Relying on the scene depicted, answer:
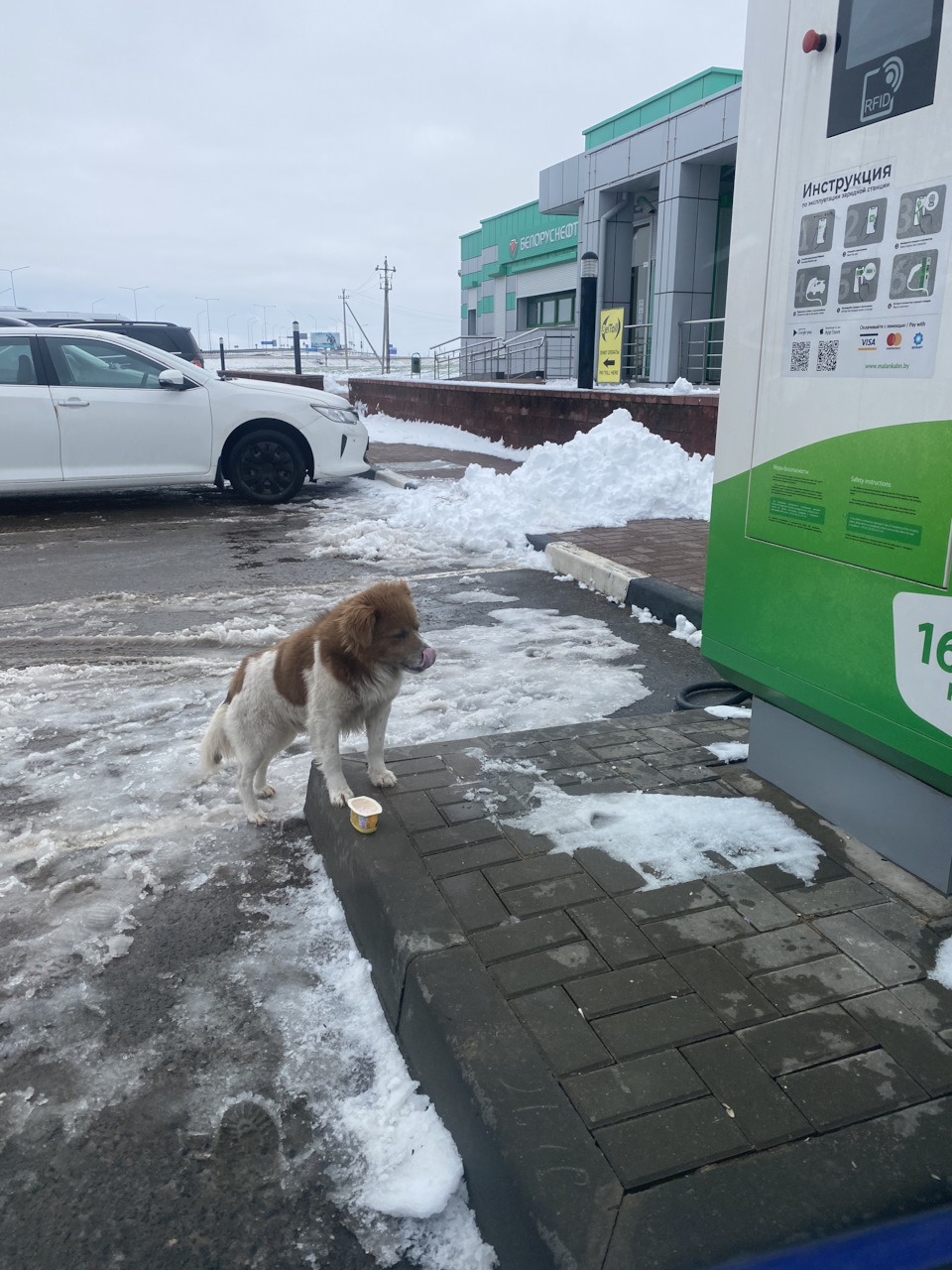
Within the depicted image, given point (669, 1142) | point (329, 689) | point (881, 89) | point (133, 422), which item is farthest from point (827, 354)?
point (133, 422)

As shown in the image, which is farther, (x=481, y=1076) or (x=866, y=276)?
(x=866, y=276)

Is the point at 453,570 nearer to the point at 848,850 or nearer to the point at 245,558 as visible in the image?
the point at 245,558

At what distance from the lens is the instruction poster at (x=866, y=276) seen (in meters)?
2.33

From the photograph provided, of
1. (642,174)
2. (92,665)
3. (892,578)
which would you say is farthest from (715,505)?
(642,174)

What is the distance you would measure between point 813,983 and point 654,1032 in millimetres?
449

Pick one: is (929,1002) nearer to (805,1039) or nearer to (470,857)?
(805,1039)

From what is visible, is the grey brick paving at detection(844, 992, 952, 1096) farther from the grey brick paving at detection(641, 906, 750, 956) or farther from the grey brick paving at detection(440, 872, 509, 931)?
the grey brick paving at detection(440, 872, 509, 931)

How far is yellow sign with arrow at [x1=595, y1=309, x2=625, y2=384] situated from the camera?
16.2 m

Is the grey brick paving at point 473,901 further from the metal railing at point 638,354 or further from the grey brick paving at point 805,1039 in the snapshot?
the metal railing at point 638,354

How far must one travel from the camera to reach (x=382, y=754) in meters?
3.35

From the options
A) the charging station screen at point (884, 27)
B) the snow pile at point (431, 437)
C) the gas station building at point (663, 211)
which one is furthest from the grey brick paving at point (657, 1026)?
the gas station building at point (663, 211)

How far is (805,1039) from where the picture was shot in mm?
2020

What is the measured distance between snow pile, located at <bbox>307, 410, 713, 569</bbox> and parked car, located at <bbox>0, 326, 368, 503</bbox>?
4.16 feet

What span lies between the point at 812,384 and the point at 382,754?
192 cm
